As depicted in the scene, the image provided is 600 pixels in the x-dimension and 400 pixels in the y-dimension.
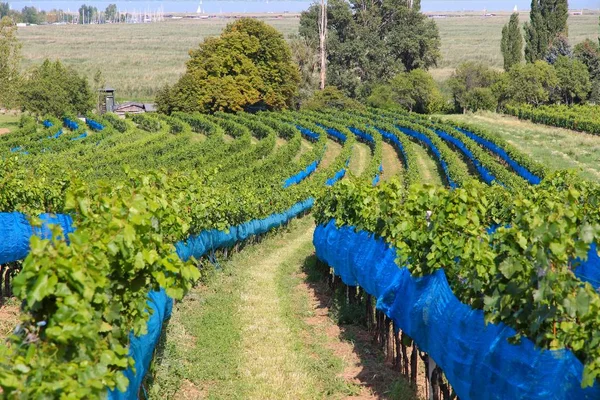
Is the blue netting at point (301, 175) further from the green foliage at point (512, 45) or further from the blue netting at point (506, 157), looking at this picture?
the green foliage at point (512, 45)

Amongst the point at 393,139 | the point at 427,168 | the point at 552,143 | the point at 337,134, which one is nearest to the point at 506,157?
the point at 427,168

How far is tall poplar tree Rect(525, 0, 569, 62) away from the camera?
95250mm

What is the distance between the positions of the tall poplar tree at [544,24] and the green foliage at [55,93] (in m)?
51.4

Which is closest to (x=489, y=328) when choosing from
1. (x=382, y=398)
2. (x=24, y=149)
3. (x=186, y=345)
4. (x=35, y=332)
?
(x=382, y=398)

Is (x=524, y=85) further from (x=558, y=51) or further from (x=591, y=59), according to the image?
(x=591, y=59)

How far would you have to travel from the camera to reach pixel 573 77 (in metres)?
87.6

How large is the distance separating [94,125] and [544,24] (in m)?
55.3

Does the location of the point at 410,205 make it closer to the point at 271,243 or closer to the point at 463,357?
the point at 463,357

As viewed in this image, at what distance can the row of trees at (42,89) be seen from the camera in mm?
75500

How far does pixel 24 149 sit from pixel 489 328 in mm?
45556

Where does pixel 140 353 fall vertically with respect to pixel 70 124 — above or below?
above

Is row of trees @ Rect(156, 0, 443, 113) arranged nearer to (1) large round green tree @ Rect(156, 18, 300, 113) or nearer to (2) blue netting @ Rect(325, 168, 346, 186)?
(1) large round green tree @ Rect(156, 18, 300, 113)

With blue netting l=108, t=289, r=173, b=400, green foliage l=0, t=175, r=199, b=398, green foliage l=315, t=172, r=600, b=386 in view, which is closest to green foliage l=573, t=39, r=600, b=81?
green foliage l=315, t=172, r=600, b=386

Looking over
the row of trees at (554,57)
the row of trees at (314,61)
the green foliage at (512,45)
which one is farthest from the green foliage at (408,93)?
the green foliage at (512,45)
